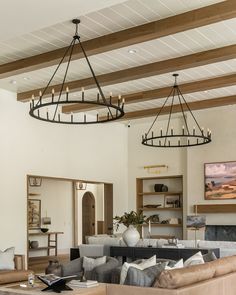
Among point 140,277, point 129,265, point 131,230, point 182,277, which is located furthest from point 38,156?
point 182,277

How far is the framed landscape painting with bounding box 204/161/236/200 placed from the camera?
11.7m

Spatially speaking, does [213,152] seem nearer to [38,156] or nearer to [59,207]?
[38,156]

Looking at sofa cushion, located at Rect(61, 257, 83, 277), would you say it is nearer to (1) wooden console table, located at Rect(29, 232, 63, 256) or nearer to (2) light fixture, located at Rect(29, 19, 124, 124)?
(2) light fixture, located at Rect(29, 19, 124, 124)

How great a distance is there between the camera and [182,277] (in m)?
4.23

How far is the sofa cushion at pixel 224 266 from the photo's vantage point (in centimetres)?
489

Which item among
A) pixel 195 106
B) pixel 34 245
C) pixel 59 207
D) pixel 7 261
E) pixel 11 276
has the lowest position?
pixel 34 245

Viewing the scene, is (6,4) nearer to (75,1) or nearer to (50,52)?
(75,1)

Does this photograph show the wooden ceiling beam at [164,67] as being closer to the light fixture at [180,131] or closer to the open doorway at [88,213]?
the light fixture at [180,131]

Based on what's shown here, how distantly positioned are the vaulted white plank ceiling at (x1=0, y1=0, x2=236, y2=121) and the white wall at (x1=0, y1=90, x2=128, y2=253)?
82cm

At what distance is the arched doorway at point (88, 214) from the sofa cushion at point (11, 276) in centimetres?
942

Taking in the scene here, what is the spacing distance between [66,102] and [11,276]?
264cm

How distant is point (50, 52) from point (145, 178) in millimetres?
6654

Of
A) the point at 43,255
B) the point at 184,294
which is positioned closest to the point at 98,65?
the point at 184,294

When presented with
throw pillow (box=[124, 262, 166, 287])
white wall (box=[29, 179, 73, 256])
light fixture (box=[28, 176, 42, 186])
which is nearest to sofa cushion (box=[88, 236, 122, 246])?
throw pillow (box=[124, 262, 166, 287])
